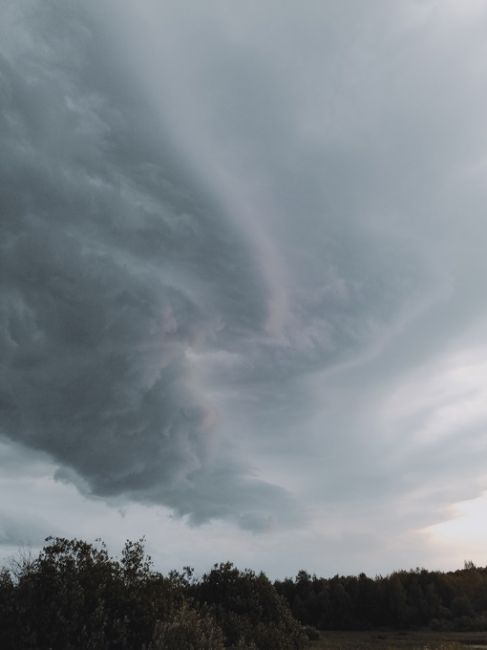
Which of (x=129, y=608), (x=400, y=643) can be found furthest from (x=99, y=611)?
(x=400, y=643)

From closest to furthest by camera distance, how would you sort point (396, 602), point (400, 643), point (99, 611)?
1. point (99, 611)
2. point (400, 643)
3. point (396, 602)

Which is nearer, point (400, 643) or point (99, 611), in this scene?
point (99, 611)

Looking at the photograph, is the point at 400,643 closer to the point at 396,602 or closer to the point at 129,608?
the point at 396,602

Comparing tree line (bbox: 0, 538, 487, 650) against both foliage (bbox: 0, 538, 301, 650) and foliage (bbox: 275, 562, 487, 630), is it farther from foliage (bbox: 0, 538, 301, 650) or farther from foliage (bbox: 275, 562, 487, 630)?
foliage (bbox: 275, 562, 487, 630)

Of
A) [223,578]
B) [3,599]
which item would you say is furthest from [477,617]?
[3,599]

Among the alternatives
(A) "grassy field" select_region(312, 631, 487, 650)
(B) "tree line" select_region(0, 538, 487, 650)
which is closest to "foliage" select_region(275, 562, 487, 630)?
(A) "grassy field" select_region(312, 631, 487, 650)

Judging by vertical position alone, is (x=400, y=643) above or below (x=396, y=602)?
below

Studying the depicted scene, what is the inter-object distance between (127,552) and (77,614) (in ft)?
27.7

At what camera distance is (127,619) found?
31.2m

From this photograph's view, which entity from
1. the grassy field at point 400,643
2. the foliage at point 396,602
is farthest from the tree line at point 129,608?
the foliage at point 396,602

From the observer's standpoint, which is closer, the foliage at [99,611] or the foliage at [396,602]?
the foliage at [99,611]

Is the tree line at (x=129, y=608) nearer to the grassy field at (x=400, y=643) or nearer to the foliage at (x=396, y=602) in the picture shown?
the grassy field at (x=400, y=643)

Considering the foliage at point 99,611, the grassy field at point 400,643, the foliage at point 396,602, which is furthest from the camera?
the foliage at point 396,602

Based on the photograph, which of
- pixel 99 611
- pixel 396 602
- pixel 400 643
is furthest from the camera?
pixel 396 602
